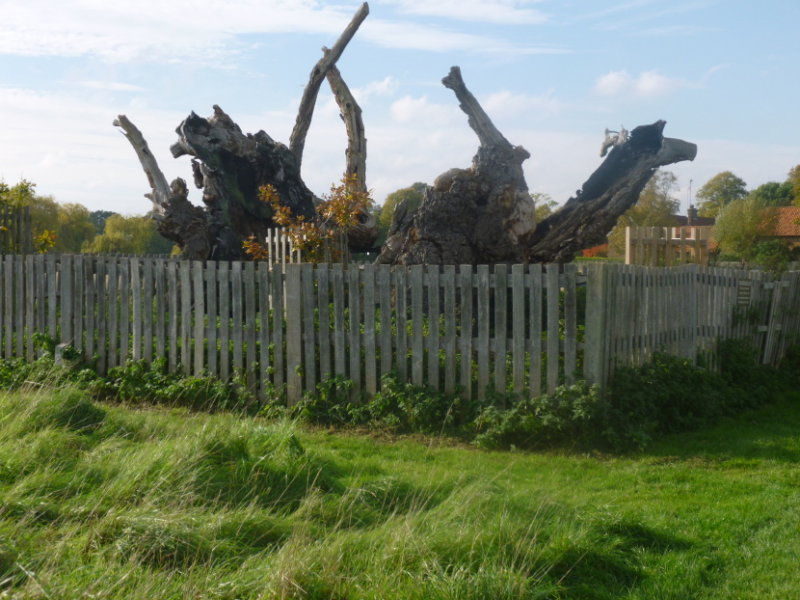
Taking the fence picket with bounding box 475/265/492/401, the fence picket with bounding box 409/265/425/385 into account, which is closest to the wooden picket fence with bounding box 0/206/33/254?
the fence picket with bounding box 409/265/425/385

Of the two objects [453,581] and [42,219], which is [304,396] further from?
[42,219]

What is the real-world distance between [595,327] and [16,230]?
10.7 m

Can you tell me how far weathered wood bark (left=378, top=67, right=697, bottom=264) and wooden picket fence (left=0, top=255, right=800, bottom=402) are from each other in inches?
101

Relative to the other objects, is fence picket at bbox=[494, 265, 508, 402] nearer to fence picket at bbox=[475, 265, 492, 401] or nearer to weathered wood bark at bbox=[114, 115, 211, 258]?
fence picket at bbox=[475, 265, 492, 401]

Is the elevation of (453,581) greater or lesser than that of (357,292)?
lesser

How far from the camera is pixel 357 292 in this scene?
369 inches

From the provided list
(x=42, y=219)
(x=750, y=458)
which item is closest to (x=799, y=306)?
(x=750, y=458)

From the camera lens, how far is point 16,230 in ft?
49.2

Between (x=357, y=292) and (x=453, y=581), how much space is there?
5.35 metres

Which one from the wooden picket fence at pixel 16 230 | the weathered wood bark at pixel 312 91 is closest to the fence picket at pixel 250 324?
the wooden picket fence at pixel 16 230

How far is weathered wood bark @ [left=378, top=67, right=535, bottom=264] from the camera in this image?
13367 mm

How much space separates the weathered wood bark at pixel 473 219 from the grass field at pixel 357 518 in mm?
5860

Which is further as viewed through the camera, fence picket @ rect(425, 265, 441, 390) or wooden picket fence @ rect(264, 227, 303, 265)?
wooden picket fence @ rect(264, 227, 303, 265)

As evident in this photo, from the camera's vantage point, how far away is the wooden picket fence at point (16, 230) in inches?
→ 585
